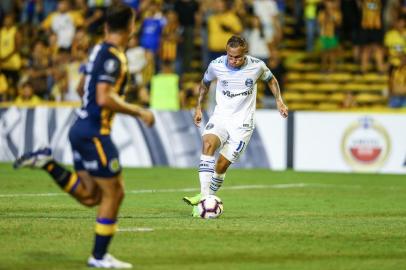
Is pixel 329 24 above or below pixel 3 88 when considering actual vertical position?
above

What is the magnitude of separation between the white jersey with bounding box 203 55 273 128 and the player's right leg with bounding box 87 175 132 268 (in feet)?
17.3

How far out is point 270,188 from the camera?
63.0 feet

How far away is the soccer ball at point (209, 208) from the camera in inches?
529

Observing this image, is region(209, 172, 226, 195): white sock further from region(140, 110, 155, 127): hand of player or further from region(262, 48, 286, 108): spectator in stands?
region(262, 48, 286, 108): spectator in stands

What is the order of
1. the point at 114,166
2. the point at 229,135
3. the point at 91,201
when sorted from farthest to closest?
the point at 229,135 < the point at 91,201 < the point at 114,166

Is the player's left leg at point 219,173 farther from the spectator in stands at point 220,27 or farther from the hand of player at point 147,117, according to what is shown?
the spectator in stands at point 220,27

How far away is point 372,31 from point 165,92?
570 cm

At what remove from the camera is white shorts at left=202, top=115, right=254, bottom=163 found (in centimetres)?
1436

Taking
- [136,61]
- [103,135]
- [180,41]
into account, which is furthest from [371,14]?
[103,135]

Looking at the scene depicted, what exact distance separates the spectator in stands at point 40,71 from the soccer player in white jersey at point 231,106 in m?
13.1

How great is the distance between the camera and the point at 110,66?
9438 millimetres

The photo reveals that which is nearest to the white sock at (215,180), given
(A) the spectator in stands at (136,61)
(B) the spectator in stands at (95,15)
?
(A) the spectator in stands at (136,61)

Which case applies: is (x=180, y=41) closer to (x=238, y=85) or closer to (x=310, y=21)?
(x=310, y=21)

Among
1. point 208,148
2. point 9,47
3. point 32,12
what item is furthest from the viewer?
point 32,12
